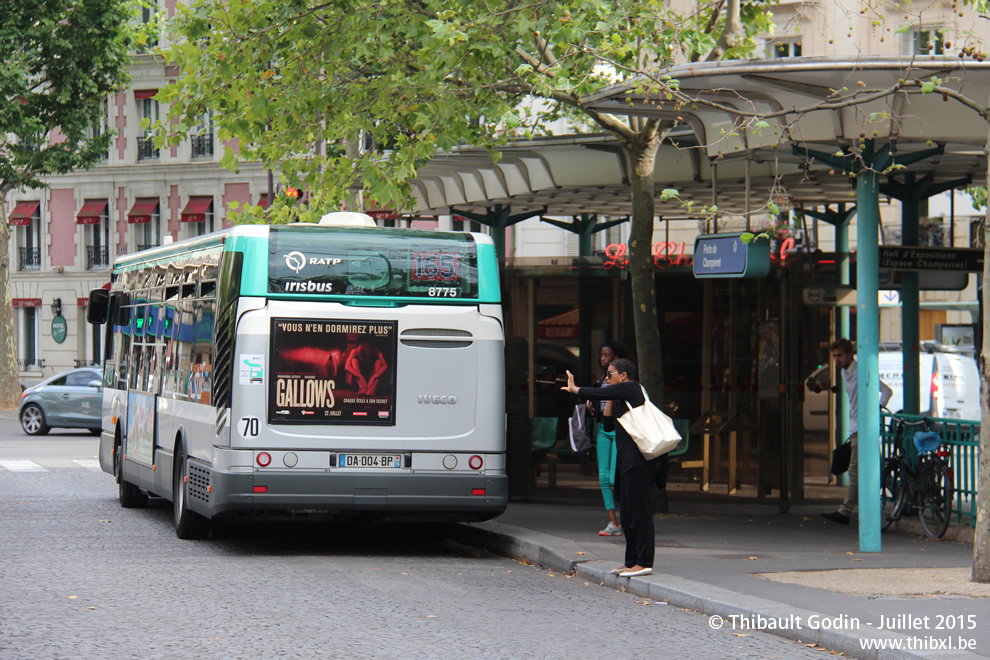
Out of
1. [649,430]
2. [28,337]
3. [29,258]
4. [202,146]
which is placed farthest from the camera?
[29,258]

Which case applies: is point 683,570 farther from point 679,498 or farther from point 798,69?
point 679,498

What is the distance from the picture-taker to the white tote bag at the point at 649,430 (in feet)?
32.6

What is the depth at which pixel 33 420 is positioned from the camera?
95.8ft

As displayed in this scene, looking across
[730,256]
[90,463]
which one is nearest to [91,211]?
[90,463]

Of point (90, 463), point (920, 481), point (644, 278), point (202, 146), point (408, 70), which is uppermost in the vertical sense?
point (202, 146)

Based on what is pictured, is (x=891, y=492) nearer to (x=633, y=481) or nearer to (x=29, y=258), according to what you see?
(x=633, y=481)

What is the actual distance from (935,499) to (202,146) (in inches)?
1499

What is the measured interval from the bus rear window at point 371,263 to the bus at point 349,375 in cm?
1

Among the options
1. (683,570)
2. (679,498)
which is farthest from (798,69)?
(679,498)

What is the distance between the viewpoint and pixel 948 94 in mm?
9398

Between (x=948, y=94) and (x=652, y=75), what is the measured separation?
2.22 m

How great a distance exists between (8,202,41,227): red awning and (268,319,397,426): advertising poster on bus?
4017 centimetres

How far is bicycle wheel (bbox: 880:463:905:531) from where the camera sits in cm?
1298

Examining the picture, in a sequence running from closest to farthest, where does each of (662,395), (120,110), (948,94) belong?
(948,94) < (662,395) < (120,110)
